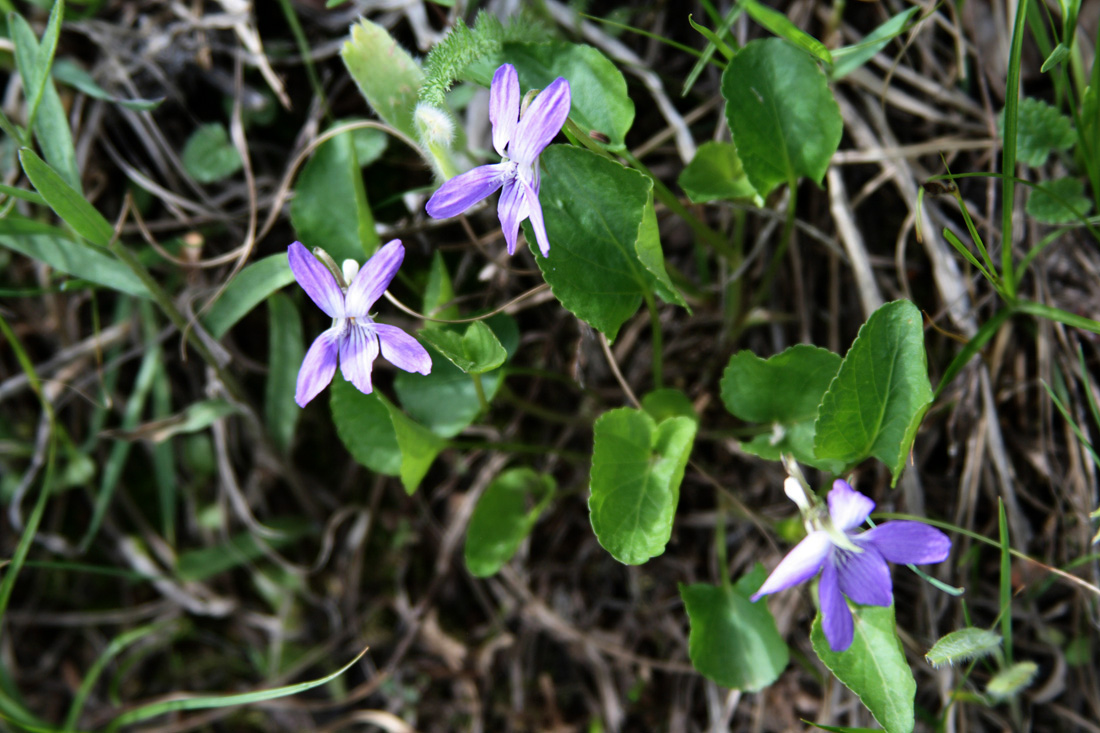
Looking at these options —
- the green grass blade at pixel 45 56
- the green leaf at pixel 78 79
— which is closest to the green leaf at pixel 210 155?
the green leaf at pixel 78 79

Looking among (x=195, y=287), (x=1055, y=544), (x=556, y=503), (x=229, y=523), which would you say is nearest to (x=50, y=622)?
(x=229, y=523)

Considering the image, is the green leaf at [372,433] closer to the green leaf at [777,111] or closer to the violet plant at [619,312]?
the violet plant at [619,312]

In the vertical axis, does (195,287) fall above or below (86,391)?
above

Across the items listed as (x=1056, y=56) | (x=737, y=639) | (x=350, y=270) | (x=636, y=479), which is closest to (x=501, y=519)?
(x=636, y=479)

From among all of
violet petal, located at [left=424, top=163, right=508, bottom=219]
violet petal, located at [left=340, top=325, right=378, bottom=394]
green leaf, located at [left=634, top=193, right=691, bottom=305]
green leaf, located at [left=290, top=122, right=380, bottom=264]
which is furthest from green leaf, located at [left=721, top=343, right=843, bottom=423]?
green leaf, located at [left=290, top=122, right=380, bottom=264]

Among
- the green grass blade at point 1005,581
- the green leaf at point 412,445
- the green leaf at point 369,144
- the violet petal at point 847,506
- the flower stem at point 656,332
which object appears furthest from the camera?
the green leaf at point 369,144

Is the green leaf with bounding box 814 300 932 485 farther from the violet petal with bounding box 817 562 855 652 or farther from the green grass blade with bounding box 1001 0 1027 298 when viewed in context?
the green grass blade with bounding box 1001 0 1027 298

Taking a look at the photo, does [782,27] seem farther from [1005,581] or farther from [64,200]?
[64,200]

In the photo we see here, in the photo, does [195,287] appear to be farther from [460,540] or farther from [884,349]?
[884,349]
